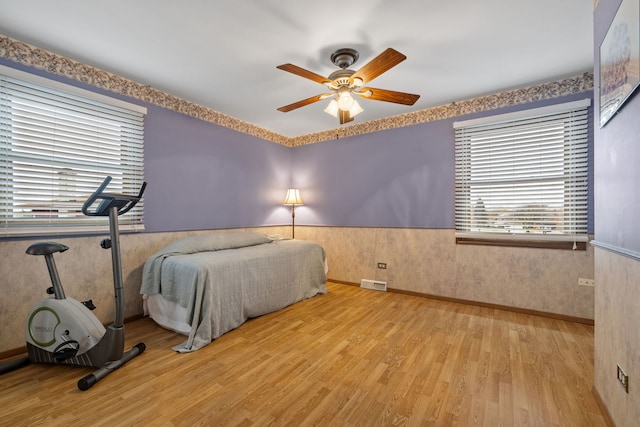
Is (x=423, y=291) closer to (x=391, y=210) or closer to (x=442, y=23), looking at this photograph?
(x=391, y=210)

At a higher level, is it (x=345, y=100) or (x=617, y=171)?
(x=345, y=100)

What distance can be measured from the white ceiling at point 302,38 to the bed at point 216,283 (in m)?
1.82

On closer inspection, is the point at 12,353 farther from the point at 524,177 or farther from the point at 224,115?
the point at 524,177

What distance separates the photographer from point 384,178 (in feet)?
13.4

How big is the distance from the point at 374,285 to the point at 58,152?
3893mm

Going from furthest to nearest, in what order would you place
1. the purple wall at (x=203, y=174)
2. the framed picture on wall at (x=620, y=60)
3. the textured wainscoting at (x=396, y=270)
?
1. the purple wall at (x=203, y=174)
2. the textured wainscoting at (x=396, y=270)
3. the framed picture on wall at (x=620, y=60)

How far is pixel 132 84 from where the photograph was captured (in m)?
2.93

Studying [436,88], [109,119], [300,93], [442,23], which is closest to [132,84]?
[109,119]

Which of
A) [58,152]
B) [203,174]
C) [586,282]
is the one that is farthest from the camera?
[203,174]

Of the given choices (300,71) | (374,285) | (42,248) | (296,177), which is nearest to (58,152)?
(42,248)

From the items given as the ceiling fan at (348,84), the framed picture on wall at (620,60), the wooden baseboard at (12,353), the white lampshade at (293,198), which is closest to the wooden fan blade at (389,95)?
the ceiling fan at (348,84)

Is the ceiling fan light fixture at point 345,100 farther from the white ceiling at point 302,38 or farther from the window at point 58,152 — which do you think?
the window at point 58,152

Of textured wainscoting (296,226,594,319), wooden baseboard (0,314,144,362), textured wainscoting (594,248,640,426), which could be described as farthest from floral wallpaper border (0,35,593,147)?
wooden baseboard (0,314,144,362)

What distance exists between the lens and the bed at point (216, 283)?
2.44m
